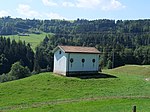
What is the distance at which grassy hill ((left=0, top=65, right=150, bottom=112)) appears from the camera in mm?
29670

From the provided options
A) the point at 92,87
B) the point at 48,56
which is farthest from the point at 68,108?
the point at 48,56

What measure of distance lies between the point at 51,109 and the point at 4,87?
1484 cm

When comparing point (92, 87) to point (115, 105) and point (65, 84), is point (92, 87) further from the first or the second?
point (115, 105)

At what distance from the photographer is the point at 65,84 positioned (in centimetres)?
4428

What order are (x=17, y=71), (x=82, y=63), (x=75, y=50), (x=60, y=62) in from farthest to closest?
(x=17, y=71), (x=82, y=63), (x=75, y=50), (x=60, y=62)

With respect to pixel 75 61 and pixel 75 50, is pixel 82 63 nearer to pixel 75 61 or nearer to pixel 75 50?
pixel 75 61

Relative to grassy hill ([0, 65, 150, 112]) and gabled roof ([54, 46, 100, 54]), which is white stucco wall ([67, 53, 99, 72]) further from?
grassy hill ([0, 65, 150, 112])

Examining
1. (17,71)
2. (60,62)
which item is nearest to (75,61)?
(60,62)

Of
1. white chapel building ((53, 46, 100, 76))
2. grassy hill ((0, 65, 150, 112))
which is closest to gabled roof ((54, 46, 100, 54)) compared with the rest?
white chapel building ((53, 46, 100, 76))

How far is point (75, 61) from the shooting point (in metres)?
52.3

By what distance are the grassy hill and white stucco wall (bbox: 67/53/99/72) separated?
13.9 feet

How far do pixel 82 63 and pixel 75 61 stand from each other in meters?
1.63

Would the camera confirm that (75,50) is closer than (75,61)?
No

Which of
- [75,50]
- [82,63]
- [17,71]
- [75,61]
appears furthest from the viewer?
[17,71]
